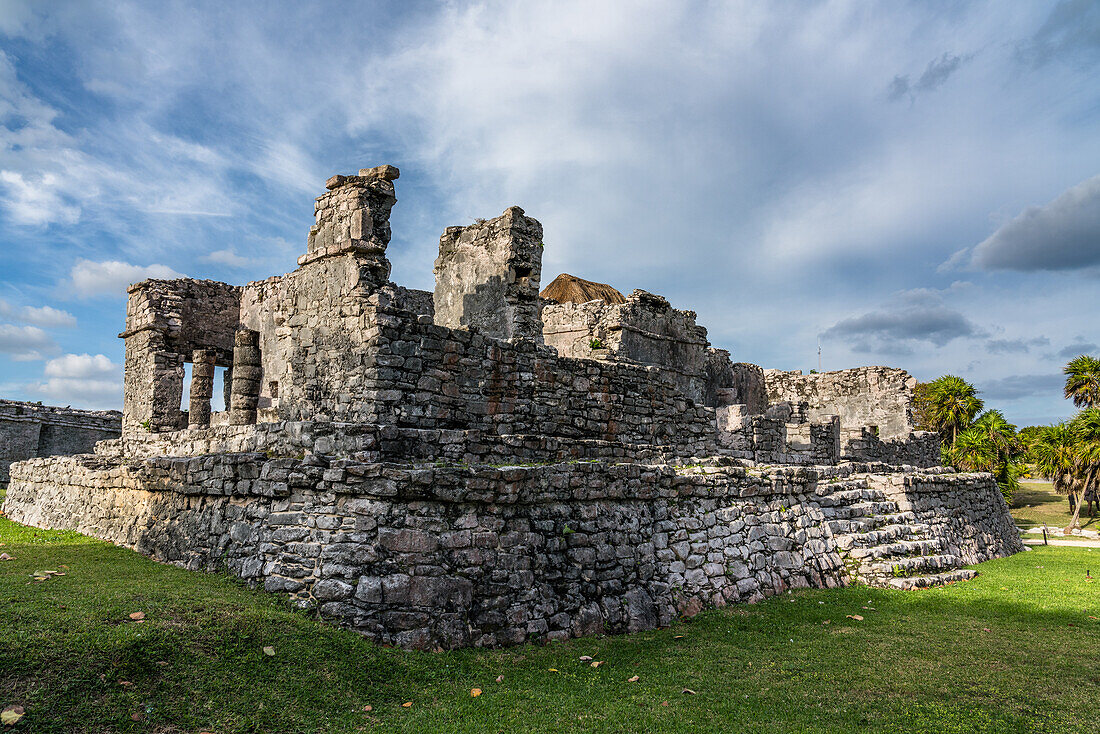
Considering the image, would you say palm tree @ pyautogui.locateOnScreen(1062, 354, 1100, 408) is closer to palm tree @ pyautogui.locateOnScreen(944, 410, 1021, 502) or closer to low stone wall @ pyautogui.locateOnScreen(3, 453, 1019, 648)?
palm tree @ pyautogui.locateOnScreen(944, 410, 1021, 502)

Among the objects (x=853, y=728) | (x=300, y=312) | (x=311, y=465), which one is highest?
(x=300, y=312)

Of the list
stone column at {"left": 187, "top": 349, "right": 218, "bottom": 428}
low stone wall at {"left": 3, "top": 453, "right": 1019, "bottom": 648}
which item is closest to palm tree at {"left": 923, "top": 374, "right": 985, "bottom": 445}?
low stone wall at {"left": 3, "top": 453, "right": 1019, "bottom": 648}

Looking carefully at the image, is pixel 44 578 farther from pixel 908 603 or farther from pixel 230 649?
pixel 908 603

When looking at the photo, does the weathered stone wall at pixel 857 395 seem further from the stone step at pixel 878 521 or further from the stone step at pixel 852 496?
the stone step at pixel 878 521

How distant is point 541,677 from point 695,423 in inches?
369

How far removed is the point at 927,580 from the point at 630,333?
9940mm

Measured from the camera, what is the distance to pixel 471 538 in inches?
273

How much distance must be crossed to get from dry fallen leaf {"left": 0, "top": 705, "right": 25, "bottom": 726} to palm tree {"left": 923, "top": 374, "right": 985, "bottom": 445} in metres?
37.5

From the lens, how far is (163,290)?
751 inches

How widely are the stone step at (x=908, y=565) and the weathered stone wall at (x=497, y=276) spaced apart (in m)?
6.97

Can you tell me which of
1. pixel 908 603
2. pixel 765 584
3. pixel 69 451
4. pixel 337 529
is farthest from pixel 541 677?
pixel 69 451

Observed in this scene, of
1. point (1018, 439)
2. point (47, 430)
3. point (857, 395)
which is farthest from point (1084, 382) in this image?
point (47, 430)

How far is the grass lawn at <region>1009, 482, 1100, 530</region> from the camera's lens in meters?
31.2

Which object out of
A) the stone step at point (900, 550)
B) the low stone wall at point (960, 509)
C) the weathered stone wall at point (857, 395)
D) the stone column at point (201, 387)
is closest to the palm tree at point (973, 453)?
the weathered stone wall at point (857, 395)
